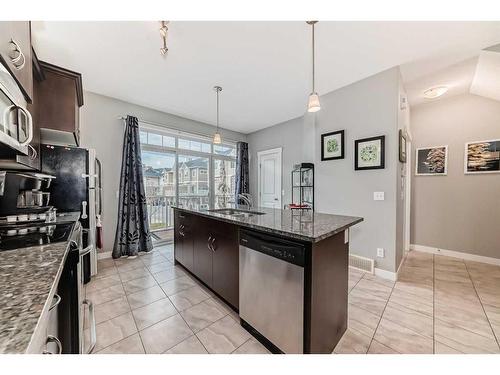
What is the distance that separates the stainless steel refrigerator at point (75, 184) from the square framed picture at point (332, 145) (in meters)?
3.28

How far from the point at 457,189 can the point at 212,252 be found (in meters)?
4.02

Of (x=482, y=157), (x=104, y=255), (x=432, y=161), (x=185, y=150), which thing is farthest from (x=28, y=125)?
(x=482, y=157)

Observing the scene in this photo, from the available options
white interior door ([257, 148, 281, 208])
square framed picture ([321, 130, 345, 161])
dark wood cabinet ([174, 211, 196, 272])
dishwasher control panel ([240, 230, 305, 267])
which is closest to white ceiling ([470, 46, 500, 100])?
square framed picture ([321, 130, 345, 161])

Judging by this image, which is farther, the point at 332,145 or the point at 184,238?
the point at 332,145

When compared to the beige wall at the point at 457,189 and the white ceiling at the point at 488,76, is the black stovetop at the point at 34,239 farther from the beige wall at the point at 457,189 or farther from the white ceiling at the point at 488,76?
the beige wall at the point at 457,189

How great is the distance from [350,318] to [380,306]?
429 mm

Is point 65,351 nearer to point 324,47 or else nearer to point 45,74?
point 45,74

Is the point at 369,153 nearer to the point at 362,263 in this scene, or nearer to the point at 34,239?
the point at 362,263

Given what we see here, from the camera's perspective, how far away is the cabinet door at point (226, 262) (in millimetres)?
1730

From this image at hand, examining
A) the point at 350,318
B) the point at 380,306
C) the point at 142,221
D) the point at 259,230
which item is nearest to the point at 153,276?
the point at 142,221

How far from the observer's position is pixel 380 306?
1.96 m

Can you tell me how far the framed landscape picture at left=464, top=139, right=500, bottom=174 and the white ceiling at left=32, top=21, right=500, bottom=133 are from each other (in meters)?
1.55

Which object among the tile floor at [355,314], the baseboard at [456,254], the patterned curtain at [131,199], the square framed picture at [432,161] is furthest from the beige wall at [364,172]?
the patterned curtain at [131,199]

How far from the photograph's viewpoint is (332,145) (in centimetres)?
310
